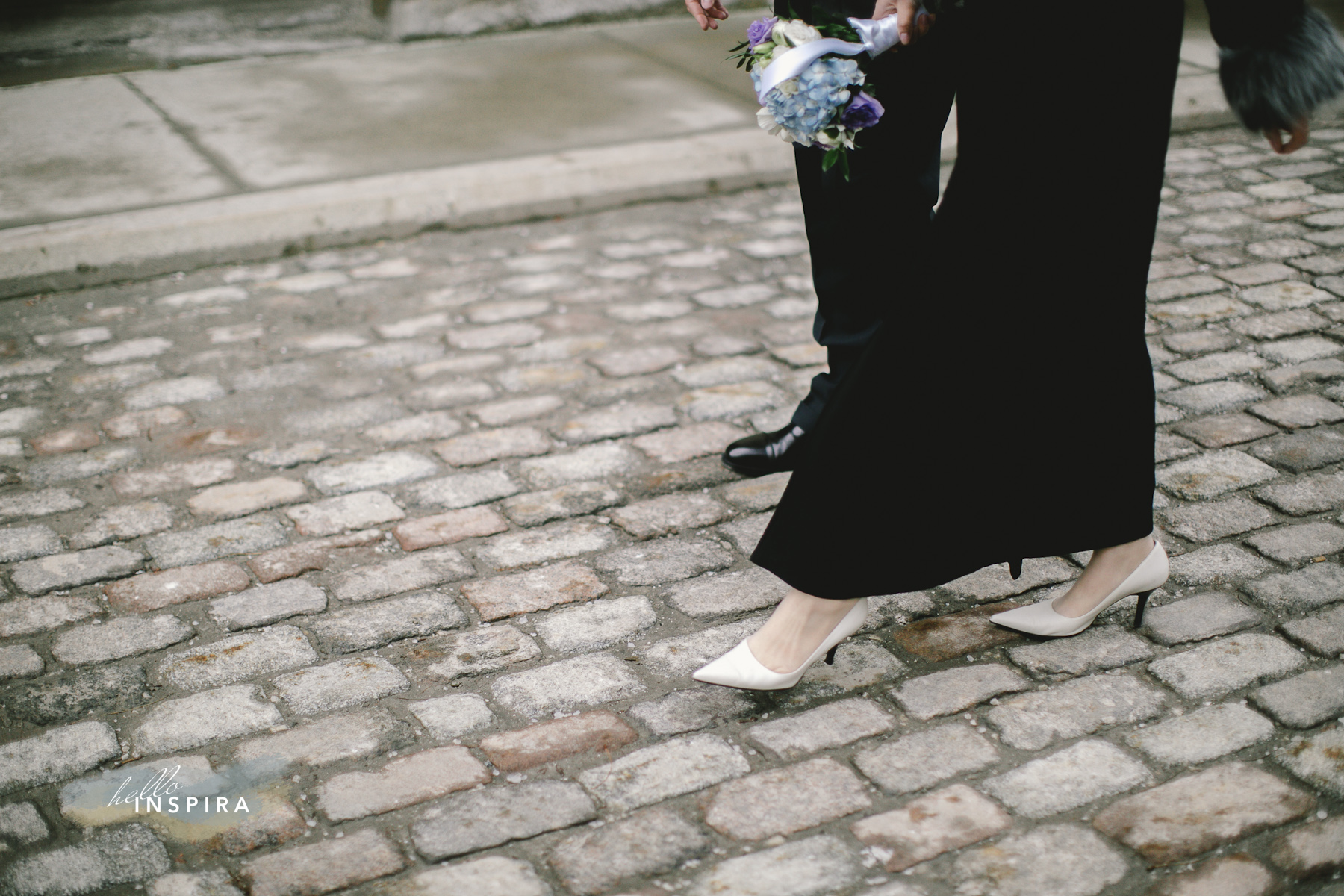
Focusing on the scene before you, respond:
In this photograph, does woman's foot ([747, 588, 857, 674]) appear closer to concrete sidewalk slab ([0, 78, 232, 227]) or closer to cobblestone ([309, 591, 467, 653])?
cobblestone ([309, 591, 467, 653])

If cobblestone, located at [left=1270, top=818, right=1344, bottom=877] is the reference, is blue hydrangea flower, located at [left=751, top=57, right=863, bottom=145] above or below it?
above

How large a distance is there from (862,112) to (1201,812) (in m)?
1.35

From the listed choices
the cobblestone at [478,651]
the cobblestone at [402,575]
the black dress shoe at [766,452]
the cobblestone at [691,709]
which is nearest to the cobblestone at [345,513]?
the cobblestone at [402,575]

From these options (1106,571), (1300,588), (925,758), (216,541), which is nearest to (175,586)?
(216,541)

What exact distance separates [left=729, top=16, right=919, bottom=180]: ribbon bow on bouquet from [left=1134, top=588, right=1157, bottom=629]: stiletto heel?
3.38 feet

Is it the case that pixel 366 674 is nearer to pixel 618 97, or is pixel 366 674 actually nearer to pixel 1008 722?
pixel 1008 722

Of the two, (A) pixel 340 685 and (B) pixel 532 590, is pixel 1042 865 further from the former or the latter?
(A) pixel 340 685

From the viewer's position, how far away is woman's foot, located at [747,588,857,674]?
218 cm

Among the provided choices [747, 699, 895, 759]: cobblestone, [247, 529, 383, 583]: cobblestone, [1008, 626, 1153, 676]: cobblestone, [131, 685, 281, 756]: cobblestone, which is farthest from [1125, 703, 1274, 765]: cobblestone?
Answer: [247, 529, 383, 583]: cobblestone

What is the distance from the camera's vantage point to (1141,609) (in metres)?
2.38

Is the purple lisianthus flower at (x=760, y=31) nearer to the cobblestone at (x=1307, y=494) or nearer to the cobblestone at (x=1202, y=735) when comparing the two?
the cobblestone at (x=1202, y=735)

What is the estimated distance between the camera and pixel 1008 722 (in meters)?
2.14

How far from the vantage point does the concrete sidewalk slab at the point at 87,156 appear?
455 cm

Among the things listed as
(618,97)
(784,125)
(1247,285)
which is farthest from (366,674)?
(618,97)
